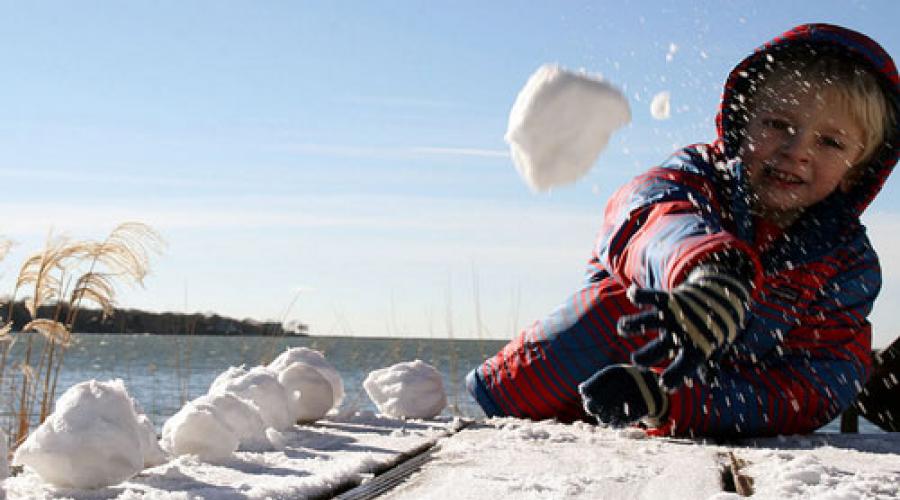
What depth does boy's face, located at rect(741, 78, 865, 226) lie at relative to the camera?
2.74 meters

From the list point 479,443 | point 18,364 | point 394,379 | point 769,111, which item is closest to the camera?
point 479,443

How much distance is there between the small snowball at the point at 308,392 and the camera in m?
2.67

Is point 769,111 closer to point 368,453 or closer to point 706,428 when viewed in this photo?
point 706,428

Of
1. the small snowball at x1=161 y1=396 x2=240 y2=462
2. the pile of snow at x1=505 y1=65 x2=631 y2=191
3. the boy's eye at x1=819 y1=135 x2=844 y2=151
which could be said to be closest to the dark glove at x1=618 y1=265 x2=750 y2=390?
the small snowball at x1=161 y1=396 x2=240 y2=462

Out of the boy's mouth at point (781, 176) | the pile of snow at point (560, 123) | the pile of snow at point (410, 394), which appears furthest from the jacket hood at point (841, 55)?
the pile of snow at point (410, 394)

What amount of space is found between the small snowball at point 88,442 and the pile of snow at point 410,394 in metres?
1.25

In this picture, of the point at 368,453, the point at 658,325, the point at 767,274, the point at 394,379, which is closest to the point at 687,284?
the point at 658,325

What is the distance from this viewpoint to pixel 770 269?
2.81 metres

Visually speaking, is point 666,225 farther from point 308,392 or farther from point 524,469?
point 308,392

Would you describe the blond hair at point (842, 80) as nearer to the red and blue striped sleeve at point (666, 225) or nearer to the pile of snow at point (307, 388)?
the red and blue striped sleeve at point (666, 225)

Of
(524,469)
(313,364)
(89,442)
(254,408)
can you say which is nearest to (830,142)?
(524,469)

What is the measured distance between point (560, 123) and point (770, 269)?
730 millimetres

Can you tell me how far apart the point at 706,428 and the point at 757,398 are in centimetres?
17

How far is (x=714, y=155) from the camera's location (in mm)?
2861
